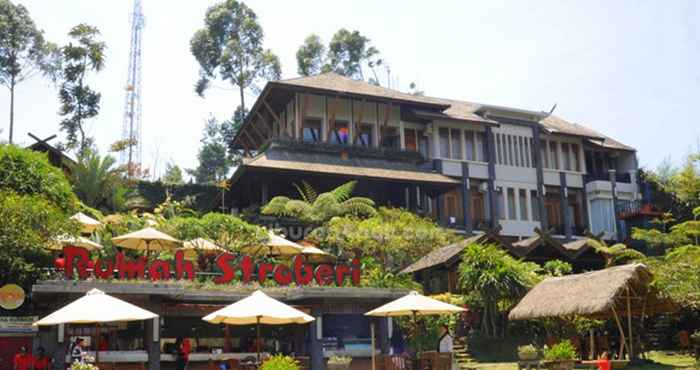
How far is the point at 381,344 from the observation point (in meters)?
20.7

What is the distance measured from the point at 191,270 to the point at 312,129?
50.6 feet

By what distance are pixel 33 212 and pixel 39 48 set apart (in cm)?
2685

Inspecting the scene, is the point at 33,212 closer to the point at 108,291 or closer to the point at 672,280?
the point at 108,291

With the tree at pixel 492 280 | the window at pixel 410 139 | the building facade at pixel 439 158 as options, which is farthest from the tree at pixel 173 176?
the tree at pixel 492 280

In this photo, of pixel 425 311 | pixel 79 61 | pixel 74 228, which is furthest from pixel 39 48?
pixel 425 311

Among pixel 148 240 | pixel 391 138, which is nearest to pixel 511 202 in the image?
pixel 391 138

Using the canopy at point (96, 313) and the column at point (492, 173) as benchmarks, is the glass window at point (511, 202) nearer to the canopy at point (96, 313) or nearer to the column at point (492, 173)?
the column at point (492, 173)

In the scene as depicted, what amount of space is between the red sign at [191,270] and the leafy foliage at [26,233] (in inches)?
90.0

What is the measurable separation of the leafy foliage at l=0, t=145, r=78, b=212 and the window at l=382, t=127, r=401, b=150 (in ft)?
51.0

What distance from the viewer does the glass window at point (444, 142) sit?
36.2 m

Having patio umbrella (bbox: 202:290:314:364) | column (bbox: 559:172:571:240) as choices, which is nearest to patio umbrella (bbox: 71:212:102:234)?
patio umbrella (bbox: 202:290:314:364)

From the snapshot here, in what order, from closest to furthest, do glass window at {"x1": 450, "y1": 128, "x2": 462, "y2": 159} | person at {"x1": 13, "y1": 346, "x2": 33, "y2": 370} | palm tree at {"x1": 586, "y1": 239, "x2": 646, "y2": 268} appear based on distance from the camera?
person at {"x1": 13, "y1": 346, "x2": 33, "y2": 370}, palm tree at {"x1": 586, "y1": 239, "x2": 646, "y2": 268}, glass window at {"x1": 450, "y1": 128, "x2": 462, "y2": 159}

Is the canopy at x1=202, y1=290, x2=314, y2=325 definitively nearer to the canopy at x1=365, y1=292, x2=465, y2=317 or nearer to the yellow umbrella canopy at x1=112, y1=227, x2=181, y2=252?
the canopy at x1=365, y1=292, x2=465, y2=317

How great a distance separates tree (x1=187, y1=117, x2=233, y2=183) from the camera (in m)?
50.8
